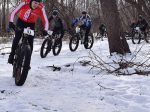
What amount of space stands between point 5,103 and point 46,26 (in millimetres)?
2477

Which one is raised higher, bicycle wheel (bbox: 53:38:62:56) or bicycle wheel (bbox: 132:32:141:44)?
bicycle wheel (bbox: 132:32:141:44)

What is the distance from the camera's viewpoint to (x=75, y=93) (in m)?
6.02

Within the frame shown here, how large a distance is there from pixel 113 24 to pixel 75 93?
5886 millimetres

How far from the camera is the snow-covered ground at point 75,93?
5.06 metres

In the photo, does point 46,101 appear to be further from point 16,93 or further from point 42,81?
point 42,81

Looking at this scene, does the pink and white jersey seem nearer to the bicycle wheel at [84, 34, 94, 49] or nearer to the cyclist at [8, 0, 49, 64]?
the cyclist at [8, 0, 49, 64]

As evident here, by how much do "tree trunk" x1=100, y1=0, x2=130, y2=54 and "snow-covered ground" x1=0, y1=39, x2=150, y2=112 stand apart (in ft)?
12.5

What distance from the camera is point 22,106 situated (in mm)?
5008

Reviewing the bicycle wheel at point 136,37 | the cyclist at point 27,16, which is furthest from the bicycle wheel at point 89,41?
the cyclist at point 27,16

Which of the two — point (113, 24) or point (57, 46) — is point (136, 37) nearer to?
point (57, 46)

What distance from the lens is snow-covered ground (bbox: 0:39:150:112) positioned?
506 cm

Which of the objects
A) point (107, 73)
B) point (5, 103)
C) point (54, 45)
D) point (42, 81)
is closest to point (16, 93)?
point (5, 103)

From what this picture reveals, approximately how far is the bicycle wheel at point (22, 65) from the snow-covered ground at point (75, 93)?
13 cm

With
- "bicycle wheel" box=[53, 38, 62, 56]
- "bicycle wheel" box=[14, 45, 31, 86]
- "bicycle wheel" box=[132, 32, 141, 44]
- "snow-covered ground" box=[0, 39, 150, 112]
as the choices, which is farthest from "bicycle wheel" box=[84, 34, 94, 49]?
"bicycle wheel" box=[14, 45, 31, 86]
